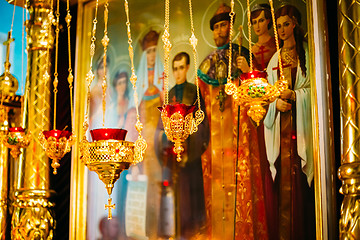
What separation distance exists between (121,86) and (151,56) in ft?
1.46

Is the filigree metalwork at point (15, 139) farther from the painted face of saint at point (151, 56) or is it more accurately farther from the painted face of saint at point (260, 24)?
the painted face of saint at point (260, 24)

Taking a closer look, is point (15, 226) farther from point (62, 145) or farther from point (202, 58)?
point (202, 58)

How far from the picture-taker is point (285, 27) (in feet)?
13.6

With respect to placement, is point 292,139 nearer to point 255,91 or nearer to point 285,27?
point 285,27

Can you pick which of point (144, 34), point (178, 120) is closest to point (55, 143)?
point (178, 120)

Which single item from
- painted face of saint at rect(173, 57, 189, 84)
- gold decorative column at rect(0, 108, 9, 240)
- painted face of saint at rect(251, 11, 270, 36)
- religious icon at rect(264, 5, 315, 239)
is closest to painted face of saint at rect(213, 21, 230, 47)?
painted face of saint at rect(251, 11, 270, 36)

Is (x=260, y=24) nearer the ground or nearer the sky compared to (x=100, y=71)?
nearer the sky

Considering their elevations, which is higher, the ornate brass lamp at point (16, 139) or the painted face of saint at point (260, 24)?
the painted face of saint at point (260, 24)

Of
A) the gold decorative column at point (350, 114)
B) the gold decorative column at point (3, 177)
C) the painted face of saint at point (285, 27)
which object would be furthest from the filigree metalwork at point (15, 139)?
the gold decorative column at point (350, 114)

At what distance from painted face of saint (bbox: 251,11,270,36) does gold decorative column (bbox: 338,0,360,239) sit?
0.82 metres

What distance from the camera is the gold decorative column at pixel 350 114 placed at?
3.22 m

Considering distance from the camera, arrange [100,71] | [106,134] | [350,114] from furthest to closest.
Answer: [100,71], [350,114], [106,134]

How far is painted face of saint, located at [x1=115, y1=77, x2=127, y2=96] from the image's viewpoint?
524cm

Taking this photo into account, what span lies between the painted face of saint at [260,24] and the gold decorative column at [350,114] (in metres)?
0.82
